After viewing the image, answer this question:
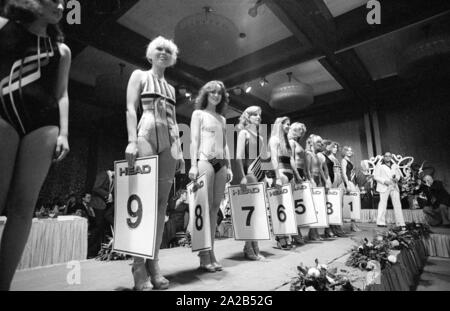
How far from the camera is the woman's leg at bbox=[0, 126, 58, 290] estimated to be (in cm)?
111

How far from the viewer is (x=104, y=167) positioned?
25.8ft

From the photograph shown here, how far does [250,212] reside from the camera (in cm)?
252

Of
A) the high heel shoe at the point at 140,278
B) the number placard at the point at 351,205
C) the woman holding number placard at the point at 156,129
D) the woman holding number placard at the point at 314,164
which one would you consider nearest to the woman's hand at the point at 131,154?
the woman holding number placard at the point at 156,129

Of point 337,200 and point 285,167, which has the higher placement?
point 285,167

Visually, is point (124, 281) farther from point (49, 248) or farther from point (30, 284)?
point (49, 248)

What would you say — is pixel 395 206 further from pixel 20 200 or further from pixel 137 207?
pixel 20 200

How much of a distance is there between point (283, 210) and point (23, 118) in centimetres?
Result: 257

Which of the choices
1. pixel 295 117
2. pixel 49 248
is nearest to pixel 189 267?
pixel 49 248

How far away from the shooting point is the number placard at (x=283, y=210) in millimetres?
2893

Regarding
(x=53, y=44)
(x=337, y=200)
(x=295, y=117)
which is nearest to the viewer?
(x=53, y=44)

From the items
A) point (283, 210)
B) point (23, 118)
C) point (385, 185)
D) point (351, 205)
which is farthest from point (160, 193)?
point (385, 185)

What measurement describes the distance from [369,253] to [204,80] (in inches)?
215

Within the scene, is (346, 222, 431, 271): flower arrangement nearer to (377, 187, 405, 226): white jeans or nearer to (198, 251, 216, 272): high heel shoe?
(198, 251, 216, 272): high heel shoe

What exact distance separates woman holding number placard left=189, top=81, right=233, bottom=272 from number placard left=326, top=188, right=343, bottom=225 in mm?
2463
